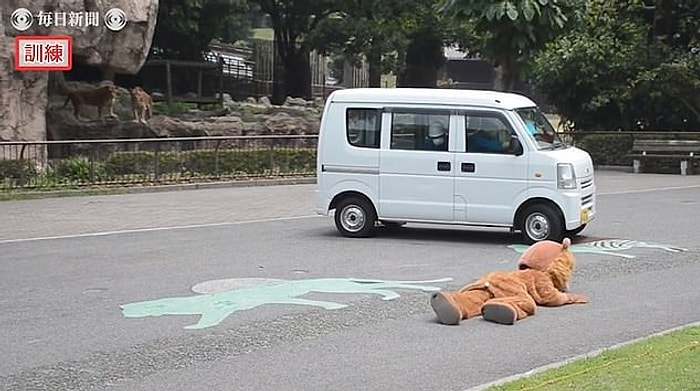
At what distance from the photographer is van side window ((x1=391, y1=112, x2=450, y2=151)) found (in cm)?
1491

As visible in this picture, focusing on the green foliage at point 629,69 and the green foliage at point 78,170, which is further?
the green foliage at point 629,69

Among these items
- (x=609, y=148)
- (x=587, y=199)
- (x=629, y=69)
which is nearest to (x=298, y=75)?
(x=629, y=69)

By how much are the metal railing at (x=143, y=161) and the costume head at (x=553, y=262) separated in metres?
13.7

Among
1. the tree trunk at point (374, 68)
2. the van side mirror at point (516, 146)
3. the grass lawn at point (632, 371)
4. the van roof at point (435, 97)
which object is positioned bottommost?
the grass lawn at point (632, 371)

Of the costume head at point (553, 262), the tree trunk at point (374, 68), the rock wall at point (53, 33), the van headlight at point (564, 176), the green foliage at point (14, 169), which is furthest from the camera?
the tree trunk at point (374, 68)

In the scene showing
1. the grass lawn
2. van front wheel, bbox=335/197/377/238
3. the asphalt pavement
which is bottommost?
the asphalt pavement

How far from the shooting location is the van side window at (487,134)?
14688 mm

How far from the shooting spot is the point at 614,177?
93.1ft

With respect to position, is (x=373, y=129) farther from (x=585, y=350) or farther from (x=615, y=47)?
(x=615, y=47)

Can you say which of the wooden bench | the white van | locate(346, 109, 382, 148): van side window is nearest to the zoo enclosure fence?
the white van

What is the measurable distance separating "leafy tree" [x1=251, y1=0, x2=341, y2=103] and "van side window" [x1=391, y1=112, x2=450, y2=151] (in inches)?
938

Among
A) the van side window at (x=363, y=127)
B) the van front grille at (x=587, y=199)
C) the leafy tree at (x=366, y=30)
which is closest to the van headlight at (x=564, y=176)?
the van front grille at (x=587, y=199)

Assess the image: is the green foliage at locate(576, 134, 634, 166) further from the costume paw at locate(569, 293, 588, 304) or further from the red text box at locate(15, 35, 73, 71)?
the costume paw at locate(569, 293, 588, 304)

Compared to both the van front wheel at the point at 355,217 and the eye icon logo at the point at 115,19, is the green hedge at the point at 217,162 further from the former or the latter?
the van front wheel at the point at 355,217
